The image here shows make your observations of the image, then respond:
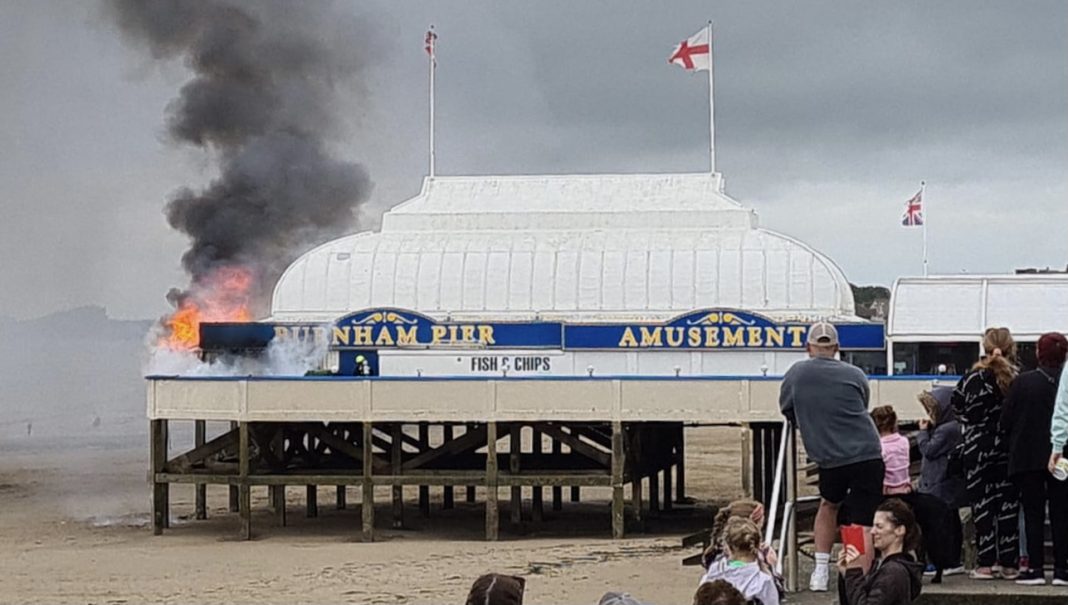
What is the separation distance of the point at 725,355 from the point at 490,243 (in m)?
6.40

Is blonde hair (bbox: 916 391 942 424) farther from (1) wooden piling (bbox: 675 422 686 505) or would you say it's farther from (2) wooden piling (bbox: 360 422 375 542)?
(1) wooden piling (bbox: 675 422 686 505)

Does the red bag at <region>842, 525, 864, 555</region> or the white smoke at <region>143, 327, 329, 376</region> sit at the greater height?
the white smoke at <region>143, 327, 329, 376</region>

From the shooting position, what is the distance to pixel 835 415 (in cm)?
1052

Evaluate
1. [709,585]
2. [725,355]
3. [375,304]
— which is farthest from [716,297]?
[709,585]

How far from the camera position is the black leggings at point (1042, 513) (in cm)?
1079

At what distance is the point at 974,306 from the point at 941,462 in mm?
18143

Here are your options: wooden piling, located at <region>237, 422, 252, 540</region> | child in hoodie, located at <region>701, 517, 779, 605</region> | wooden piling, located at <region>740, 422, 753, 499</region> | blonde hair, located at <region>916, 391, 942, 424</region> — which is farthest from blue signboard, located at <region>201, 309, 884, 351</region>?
child in hoodie, located at <region>701, 517, 779, 605</region>

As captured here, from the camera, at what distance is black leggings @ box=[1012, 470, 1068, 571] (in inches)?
425

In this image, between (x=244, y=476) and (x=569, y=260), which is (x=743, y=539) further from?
(x=569, y=260)

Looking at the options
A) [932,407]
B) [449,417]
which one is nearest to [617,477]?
[449,417]

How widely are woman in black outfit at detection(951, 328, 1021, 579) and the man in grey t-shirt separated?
112 cm

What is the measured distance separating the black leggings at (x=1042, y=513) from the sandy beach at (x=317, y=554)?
8.78m

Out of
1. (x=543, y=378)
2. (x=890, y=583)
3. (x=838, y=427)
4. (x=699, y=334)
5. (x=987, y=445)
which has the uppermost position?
(x=699, y=334)

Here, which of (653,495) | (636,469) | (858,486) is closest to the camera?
(858,486)
